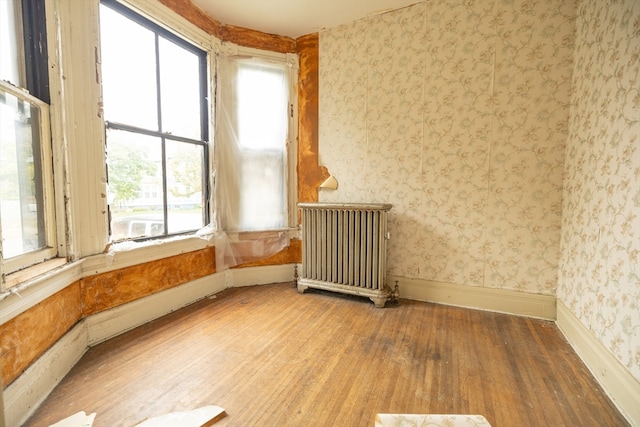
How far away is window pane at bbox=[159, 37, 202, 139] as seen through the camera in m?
2.46

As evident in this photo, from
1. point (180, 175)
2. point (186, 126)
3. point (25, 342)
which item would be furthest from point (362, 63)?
point (25, 342)

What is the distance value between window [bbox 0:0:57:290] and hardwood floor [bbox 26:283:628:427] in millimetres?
758

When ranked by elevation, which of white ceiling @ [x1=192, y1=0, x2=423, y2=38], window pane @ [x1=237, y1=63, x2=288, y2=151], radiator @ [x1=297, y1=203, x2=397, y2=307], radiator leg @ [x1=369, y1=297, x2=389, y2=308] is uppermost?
white ceiling @ [x1=192, y1=0, x2=423, y2=38]

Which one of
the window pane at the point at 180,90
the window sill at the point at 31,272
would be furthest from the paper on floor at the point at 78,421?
the window pane at the point at 180,90

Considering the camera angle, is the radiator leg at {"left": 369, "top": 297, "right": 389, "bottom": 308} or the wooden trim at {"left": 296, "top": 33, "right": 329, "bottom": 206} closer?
the radiator leg at {"left": 369, "top": 297, "right": 389, "bottom": 308}

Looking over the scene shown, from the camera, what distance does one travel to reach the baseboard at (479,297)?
2348 mm

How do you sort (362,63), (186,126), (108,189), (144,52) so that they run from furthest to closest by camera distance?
(362,63), (186,126), (144,52), (108,189)

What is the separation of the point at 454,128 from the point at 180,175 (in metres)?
2.46

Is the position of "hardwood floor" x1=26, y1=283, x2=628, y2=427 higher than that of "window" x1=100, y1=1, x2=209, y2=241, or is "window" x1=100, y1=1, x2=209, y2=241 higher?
"window" x1=100, y1=1, x2=209, y2=241

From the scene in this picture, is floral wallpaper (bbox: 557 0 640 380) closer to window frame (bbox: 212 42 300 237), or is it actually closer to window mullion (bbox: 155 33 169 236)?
window frame (bbox: 212 42 300 237)

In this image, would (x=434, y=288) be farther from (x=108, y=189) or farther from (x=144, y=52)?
(x=144, y=52)

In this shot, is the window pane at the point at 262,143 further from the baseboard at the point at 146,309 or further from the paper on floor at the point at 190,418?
the paper on floor at the point at 190,418

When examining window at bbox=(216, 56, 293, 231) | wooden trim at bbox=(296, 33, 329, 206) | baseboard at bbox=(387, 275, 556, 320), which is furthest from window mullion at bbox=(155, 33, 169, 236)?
baseboard at bbox=(387, 275, 556, 320)

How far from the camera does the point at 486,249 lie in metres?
2.51
